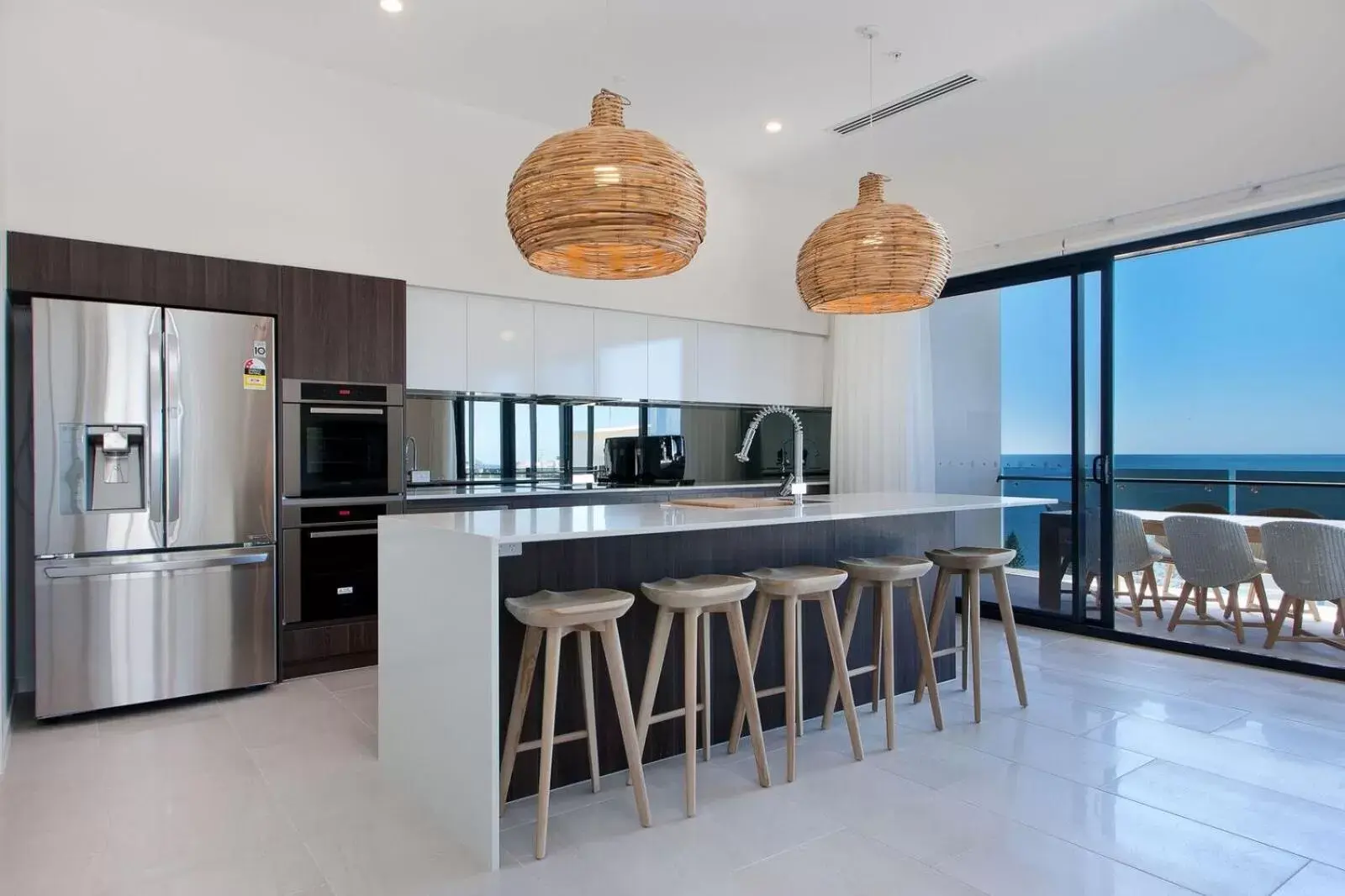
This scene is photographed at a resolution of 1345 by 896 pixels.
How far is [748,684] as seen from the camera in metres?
2.60

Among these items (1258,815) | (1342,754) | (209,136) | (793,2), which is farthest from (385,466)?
(1342,754)

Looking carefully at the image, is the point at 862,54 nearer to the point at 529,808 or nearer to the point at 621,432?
the point at 621,432

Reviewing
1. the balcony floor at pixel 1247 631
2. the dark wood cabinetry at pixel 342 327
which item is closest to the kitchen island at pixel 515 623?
the dark wood cabinetry at pixel 342 327

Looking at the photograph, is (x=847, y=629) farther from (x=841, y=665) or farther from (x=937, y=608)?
A: (x=937, y=608)

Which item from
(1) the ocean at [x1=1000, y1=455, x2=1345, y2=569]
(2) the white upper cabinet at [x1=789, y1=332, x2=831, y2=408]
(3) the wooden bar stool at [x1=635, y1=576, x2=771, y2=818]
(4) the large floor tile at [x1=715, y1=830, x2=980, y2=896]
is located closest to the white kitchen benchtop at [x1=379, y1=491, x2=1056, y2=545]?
(3) the wooden bar stool at [x1=635, y1=576, x2=771, y2=818]

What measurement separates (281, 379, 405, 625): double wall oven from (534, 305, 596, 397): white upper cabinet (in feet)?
3.20

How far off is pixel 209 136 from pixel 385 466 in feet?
5.84

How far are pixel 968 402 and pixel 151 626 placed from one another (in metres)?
4.97

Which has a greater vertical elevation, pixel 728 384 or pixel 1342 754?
pixel 728 384

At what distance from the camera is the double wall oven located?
12.4ft

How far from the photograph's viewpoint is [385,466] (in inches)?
160

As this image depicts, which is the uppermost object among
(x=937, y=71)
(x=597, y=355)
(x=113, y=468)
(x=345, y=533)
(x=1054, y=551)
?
(x=937, y=71)

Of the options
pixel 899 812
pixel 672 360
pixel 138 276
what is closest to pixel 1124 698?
pixel 899 812

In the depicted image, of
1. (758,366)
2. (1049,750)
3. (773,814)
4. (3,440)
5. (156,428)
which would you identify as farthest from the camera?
(758,366)
